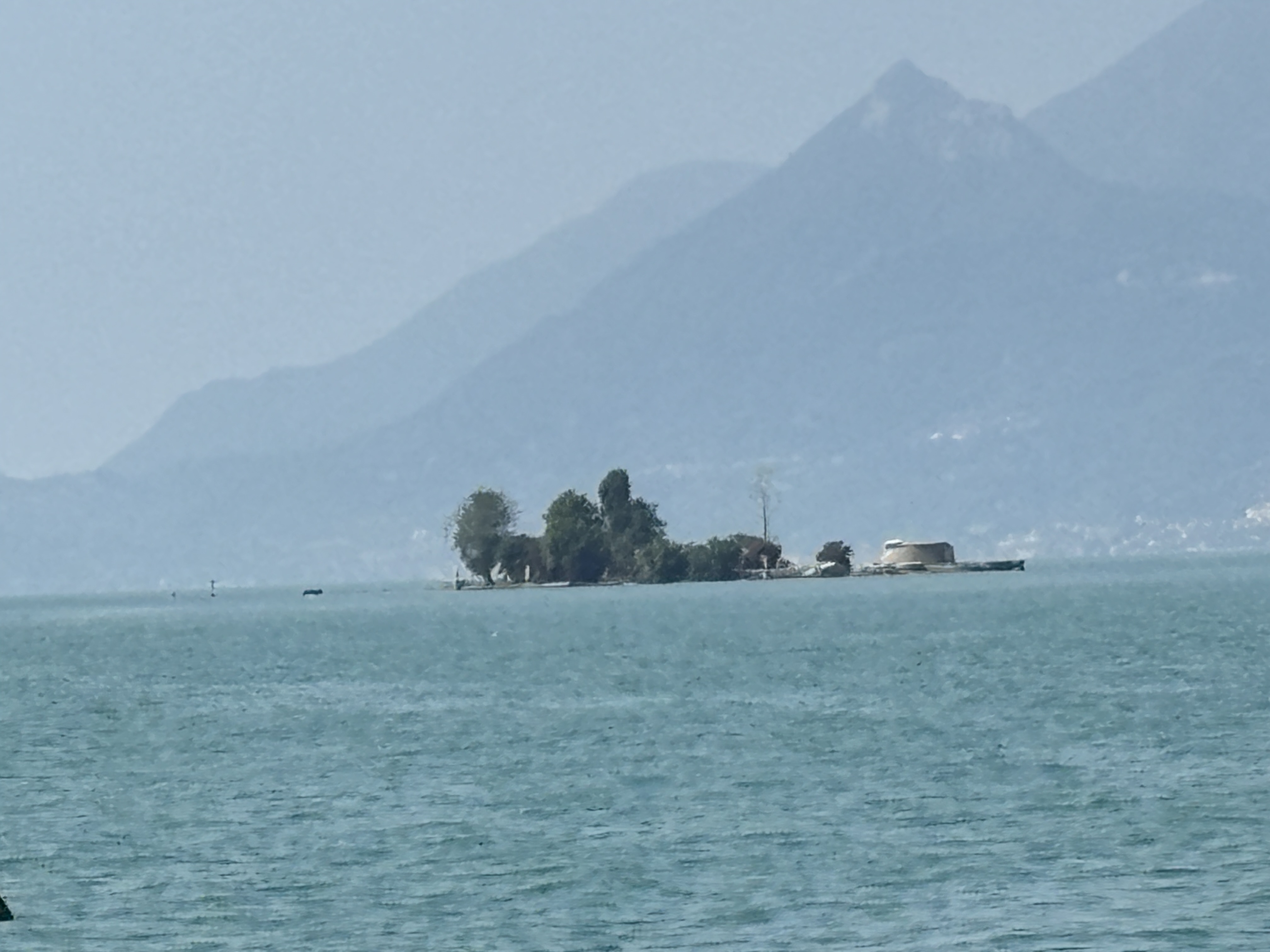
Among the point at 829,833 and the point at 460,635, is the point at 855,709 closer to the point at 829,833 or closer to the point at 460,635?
the point at 829,833

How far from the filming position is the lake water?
131 ft

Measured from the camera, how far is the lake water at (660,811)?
39.9 m

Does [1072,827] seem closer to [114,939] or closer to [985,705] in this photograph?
[114,939]

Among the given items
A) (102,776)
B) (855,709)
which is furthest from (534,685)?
(102,776)

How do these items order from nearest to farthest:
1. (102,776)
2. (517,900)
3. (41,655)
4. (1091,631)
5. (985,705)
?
(517,900), (102,776), (985,705), (1091,631), (41,655)

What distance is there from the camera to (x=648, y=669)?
113 meters

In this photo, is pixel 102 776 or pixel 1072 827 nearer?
pixel 1072 827

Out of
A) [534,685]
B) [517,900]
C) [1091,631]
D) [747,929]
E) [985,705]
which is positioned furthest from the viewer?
[1091,631]

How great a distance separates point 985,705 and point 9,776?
33.6 metres

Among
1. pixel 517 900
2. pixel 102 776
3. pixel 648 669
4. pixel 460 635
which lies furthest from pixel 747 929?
pixel 460 635

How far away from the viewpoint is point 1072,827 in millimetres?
48375

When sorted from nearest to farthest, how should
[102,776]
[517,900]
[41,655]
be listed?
[517,900] → [102,776] → [41,655]

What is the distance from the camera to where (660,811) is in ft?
176

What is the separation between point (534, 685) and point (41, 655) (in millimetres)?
70660
